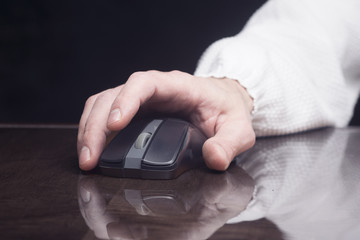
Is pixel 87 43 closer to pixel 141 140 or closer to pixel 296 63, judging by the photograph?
pixel 296 63

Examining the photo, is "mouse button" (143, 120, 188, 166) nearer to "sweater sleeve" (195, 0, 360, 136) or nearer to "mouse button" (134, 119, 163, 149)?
"mouse button" (134, 119, 163, 149)

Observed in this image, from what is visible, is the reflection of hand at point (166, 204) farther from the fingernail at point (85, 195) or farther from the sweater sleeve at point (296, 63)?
the sweater sleeve at point (296, 63)

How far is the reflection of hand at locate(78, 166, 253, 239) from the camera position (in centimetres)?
30

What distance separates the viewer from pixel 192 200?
0.36 metres

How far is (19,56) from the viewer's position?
1227 mm

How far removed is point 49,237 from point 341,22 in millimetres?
722

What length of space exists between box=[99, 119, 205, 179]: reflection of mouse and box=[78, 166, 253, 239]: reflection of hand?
1 cm

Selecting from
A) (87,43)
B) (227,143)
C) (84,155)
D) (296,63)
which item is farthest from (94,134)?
(87,43)

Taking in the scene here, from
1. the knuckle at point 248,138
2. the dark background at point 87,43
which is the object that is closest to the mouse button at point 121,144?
the knuckle at point 248,138

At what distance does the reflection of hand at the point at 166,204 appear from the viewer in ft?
0.98

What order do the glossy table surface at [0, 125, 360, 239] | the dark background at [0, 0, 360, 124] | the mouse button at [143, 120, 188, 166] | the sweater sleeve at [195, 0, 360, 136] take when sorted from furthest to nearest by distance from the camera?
the dark background at [0, 0, 360, 124]
the sweater sleeve at [195, 0, 360, 136]
the mouse button at [143, 120, 188, 166]
the glossy table surface at [0, 125, 360, 239]

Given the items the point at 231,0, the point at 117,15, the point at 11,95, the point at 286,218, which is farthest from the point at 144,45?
the point at 286,218

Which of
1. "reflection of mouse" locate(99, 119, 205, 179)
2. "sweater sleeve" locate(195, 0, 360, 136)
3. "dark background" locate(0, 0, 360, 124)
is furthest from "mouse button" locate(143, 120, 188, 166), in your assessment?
"dark background" locate(0, 0, 360, 124)

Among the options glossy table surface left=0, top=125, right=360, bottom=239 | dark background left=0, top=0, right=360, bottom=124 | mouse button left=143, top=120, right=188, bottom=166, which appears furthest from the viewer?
dark background left=0, top=0, right=360, bottom=124
